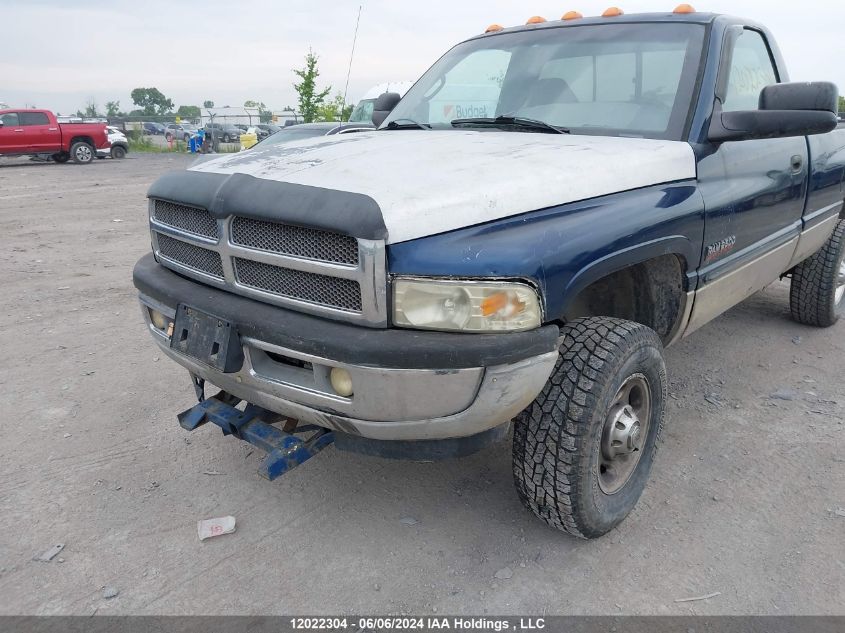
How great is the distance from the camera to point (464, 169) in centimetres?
225

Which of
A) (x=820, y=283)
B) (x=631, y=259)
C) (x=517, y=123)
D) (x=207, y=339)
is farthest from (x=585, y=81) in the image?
(x=820, y=283)

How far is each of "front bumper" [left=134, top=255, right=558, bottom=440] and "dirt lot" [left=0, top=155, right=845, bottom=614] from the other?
0.61 metres

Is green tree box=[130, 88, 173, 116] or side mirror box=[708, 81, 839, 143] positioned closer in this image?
side mirror box=[708, 81, 839, 143]

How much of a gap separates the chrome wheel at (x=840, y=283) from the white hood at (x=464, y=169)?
288cm

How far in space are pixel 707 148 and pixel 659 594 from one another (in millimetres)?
1818

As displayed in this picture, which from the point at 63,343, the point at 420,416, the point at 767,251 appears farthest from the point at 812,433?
the point at 63,343

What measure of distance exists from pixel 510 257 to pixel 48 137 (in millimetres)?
23050

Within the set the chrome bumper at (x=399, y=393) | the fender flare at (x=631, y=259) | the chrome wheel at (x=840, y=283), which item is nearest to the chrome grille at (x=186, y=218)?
the chrome bumper at (x=399, y=393)

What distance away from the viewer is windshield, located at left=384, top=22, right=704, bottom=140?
114 inches

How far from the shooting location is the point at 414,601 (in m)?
2.24

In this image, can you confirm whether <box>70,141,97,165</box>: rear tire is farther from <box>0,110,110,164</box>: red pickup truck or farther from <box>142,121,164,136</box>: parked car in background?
<box>142,121,164,136</box>: parked car in background

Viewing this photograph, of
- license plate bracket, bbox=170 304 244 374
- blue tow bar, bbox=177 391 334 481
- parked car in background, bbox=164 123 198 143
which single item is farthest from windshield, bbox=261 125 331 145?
parked car in background, bbox=164 123 198 143

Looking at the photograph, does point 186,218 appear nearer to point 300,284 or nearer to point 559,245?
point 300,284
